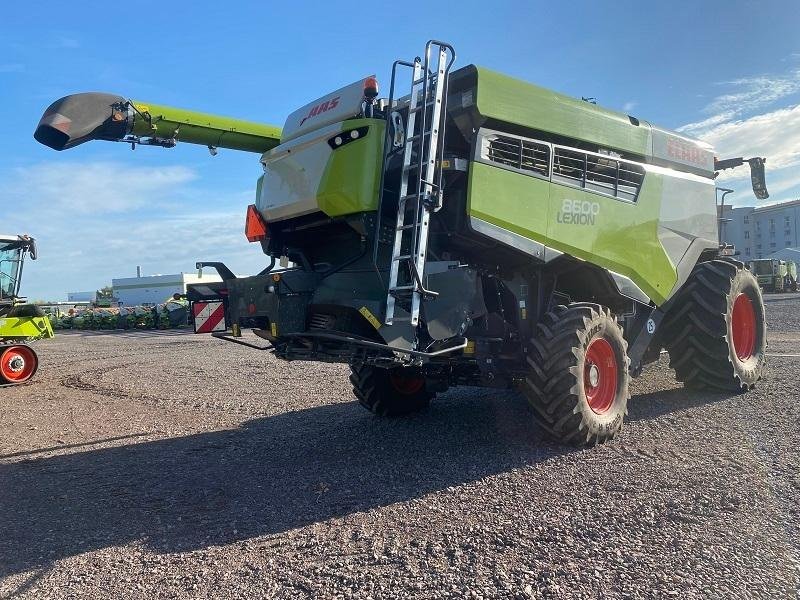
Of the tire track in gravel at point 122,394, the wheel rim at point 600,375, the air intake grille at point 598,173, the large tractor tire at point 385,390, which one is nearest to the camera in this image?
the wheel rim at point 600,375

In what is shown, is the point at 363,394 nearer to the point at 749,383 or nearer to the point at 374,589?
the point at 374,589

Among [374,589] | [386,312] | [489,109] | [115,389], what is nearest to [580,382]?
[386,312]

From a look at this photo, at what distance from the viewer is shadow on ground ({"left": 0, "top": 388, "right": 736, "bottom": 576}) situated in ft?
12.7

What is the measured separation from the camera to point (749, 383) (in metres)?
7.14

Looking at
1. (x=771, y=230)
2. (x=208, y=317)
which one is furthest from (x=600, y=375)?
(x=771, y=230)

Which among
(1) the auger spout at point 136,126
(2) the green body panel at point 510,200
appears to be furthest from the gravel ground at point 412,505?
(1) the auger spout at point 136,126

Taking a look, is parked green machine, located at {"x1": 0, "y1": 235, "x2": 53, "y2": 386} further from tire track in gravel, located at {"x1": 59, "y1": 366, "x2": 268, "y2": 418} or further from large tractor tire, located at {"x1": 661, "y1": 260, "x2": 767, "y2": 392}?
large tractor tire, located at {"x1": 661, "y1": 260, "x2": 767, "y2": 392}

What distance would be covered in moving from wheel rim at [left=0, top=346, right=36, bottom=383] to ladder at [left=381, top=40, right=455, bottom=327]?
1118cm

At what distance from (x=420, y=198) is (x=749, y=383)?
16.4ft

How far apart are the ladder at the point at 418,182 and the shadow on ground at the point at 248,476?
51.8 inches

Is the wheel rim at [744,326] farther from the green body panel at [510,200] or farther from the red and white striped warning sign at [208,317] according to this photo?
the red and white striped warning sign at [208,317]

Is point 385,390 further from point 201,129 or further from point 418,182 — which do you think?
point 201,129

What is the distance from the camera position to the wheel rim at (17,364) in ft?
40.9

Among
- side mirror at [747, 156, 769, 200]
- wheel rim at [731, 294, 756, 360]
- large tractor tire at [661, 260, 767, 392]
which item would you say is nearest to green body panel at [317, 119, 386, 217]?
large tractor tire at [661, 260, 767, 392]
